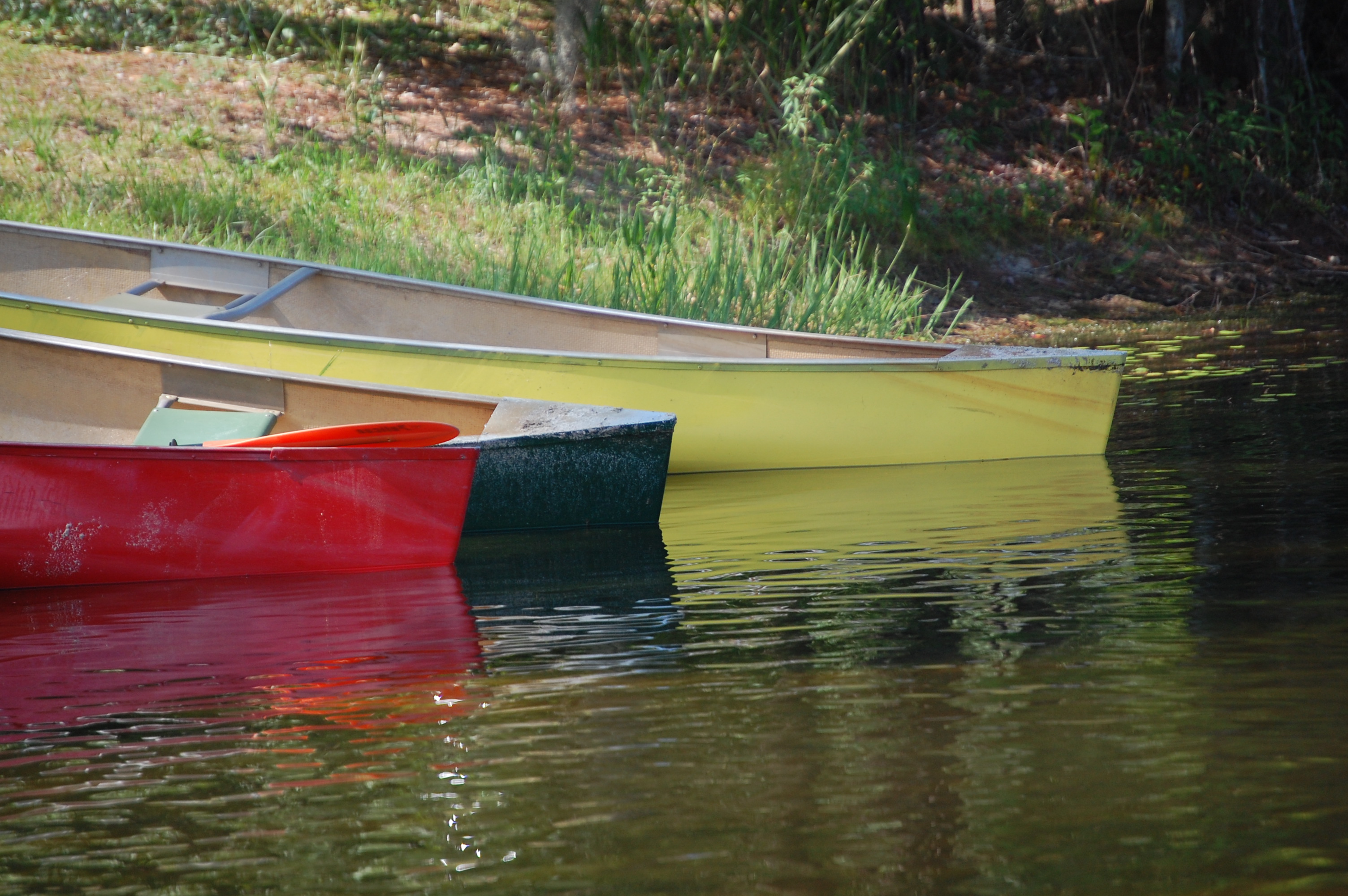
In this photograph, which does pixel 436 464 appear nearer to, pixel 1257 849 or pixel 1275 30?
pixel 1257 849

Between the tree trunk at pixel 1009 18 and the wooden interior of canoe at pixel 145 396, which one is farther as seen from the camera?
the tree trunk at pixel 1009 18

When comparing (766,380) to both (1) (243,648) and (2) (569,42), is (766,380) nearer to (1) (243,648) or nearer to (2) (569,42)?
(1) (243,648)

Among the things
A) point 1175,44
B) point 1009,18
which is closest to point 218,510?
point 1175,44

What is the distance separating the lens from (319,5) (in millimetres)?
15281

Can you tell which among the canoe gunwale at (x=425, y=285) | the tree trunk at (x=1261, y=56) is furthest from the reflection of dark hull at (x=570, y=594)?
the tree trunk at (x=1261, y=56)

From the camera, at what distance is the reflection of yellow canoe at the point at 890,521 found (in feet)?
14.0

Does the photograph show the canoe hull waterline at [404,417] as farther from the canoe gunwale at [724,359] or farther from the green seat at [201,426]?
the canoe gunwale at [724,359]

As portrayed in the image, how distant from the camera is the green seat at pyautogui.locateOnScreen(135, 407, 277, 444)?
5180 mm

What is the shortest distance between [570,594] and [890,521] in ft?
4.64

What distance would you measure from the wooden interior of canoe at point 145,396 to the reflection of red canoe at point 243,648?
855 mm

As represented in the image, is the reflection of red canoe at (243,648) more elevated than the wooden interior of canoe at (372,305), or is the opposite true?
the wooden interior of canoe at (372,305)

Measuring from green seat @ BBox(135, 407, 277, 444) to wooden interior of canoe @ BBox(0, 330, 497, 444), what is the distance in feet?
0.31

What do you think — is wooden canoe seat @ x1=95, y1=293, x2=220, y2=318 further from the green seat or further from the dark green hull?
the dark green hull

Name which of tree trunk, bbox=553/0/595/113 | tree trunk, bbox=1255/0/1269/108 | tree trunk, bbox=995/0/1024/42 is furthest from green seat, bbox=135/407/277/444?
tree trunk, bbox=1255/0/1269/108
